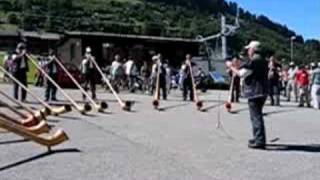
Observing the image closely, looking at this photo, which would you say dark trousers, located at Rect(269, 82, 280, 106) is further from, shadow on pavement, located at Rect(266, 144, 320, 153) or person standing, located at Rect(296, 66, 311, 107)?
shadow on pavement, located at Rect(266, 144, 320, 153)

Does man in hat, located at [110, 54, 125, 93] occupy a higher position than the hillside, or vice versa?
the hillside

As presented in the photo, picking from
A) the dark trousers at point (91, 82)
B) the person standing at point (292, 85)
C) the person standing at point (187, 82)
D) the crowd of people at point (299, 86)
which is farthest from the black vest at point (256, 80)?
the person standing at point (292, 85)

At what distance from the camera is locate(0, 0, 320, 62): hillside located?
368 feet

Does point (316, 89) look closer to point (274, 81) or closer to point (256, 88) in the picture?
point (274, 81)

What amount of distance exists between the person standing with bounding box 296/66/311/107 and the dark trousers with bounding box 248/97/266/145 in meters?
16.8

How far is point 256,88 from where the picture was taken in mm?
14016

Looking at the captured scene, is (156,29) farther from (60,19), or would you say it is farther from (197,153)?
(197,153)

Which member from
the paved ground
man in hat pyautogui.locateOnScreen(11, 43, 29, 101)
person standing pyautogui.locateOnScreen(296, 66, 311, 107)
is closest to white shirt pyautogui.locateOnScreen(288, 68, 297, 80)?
person standing pyautogui.locateOnScreen(296, 66, 311, 107)

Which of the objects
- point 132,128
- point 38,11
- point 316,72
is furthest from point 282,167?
point 38,11

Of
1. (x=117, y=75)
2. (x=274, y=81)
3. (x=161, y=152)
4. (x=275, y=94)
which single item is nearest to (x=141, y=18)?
(x=117, y=75)

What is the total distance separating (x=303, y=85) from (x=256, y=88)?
17.8m

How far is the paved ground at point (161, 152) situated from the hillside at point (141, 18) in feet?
246

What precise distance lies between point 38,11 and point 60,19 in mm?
9849

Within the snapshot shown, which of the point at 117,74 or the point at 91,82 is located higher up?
the point at 117,74
